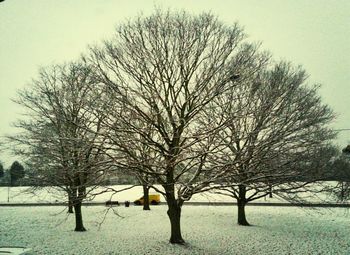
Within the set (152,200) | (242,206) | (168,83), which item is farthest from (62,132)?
(152,200)

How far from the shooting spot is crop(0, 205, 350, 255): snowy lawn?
43.3 ft

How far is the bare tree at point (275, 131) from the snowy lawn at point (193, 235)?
7.81 feet

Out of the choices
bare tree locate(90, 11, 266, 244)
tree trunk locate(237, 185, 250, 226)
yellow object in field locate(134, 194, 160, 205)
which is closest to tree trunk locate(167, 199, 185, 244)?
bare tree locate(90, 11, 266, 244)

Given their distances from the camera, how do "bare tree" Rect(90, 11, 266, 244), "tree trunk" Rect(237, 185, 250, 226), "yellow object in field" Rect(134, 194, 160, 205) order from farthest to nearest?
"yellow object in field" Rect(134, 194, 160, 205) → "tree trunk" Rect(237, 185, 250, 226) → "bare tree" Rect(90, 11, 266, 244)

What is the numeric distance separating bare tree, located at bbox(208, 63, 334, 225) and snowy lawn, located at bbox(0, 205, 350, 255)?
2.38 meters

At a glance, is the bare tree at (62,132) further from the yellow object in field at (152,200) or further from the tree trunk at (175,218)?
the yellow object in field at (152,200)

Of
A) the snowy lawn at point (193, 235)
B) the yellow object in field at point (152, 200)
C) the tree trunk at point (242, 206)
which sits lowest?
the snowy lawn at point (193, 235)

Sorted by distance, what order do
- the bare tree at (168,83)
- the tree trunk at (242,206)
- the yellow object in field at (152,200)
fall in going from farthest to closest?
the yellow object in field at (152,200)
the tree trunk at (242,206)
the bare tree at (168,83)

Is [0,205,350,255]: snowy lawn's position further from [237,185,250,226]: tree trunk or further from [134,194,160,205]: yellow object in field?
[134,194,160,205]: yellow object in field

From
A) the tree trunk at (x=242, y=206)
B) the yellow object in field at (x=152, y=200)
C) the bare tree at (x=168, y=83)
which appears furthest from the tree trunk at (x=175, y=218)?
the yellow object in field at (x=152, y=200)

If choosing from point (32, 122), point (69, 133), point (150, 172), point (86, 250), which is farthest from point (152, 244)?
point (32, 122)

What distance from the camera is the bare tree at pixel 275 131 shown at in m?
12.8

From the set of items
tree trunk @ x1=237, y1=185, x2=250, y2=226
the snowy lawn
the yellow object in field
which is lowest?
the snowy lawn

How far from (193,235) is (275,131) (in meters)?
6.71
